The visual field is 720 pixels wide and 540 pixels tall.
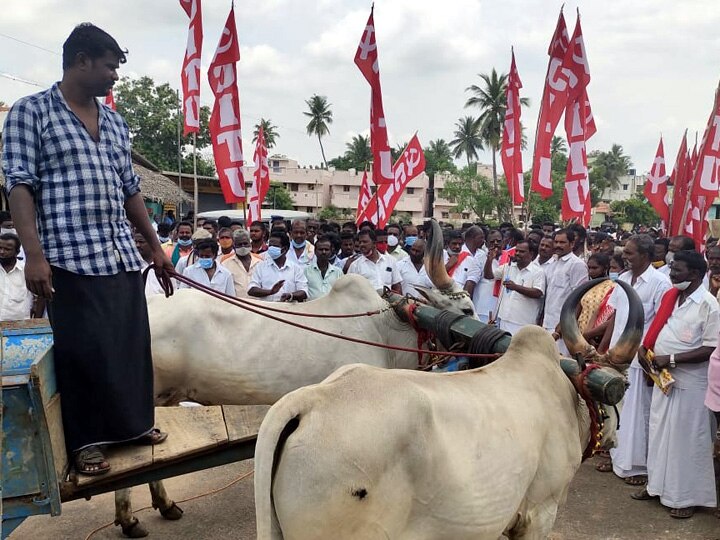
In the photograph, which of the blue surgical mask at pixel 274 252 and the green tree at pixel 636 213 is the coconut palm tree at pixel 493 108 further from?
the blue surgical mask at pixel 274 252

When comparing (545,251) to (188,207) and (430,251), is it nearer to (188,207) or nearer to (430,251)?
(430,251)

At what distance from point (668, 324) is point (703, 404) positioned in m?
0.65

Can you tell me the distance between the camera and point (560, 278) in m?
6.48

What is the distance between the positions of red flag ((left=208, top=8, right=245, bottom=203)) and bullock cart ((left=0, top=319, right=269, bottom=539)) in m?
5.08

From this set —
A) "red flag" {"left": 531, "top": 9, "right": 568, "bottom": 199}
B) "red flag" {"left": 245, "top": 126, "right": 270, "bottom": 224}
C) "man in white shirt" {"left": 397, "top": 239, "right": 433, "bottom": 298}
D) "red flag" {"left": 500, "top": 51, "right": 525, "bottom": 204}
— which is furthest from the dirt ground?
"red flag" {"left": 245, "top": 126, "right": 270, "bottom": 224}

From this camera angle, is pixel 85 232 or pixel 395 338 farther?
pixel 395 338

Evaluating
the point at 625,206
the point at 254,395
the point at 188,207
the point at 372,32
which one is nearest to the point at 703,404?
the point at 254,395

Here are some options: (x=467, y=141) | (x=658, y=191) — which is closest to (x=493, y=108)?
(x=467, y=141)

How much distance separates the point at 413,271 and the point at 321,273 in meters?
1.55

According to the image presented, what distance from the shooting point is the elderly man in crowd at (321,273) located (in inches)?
253

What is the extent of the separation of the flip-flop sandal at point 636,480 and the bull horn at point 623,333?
2.83 m

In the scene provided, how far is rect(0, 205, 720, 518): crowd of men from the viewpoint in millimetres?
4520

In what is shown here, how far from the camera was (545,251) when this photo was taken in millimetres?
6762

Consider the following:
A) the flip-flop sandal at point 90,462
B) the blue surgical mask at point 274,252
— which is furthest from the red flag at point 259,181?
the flip-flop sandal at point 90,462
